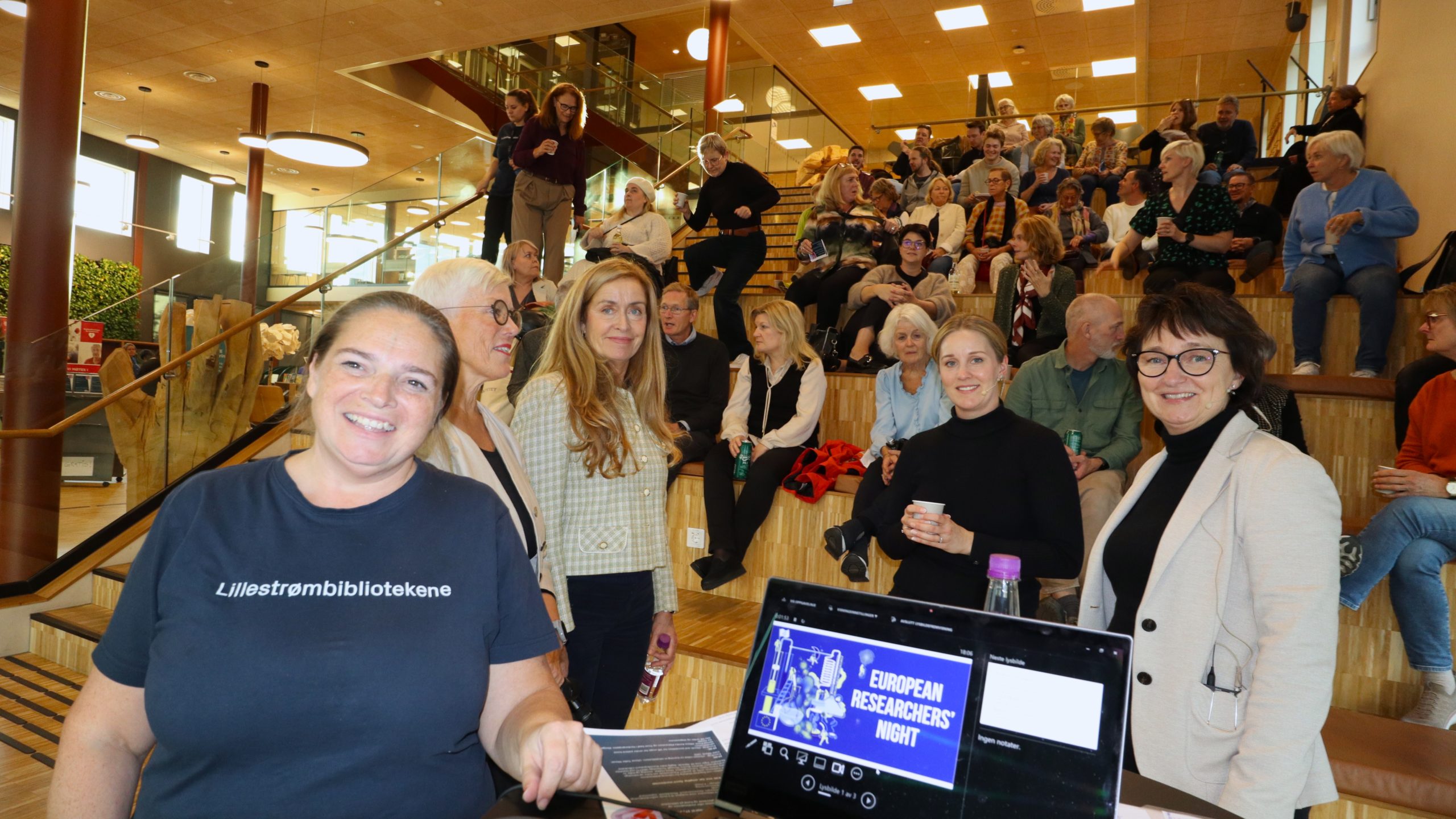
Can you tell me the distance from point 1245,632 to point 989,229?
18.4ft

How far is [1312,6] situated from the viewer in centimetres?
1038

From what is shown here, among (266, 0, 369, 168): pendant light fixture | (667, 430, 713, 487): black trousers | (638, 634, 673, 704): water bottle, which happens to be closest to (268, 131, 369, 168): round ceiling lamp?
(266, 0, 369, 168): pendant light fixture

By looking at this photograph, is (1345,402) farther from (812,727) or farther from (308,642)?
(308,642)

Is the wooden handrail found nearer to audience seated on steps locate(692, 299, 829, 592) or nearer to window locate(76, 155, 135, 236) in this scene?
A: audience seated on steps locate(692, 299, 829, 592)

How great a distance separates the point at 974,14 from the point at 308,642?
11690mm

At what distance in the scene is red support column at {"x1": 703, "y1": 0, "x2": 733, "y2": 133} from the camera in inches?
389

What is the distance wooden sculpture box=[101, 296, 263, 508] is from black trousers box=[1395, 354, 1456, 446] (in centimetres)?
593

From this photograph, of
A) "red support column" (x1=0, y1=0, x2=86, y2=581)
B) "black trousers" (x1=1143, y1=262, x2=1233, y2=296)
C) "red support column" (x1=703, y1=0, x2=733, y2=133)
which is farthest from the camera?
"red support column" (x1=703, y1=0, x2=733, y2=133)

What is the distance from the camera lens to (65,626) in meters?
4.14

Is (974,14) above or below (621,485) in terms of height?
above

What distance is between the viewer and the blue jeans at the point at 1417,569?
2.61m

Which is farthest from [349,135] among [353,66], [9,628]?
[9,628]

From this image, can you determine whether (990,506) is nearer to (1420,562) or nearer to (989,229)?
(1420,562)

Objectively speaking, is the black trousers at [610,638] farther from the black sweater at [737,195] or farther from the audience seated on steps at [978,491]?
the black sweater at [737,195]
